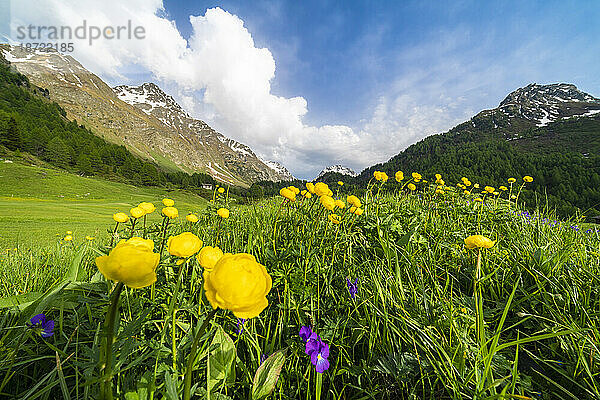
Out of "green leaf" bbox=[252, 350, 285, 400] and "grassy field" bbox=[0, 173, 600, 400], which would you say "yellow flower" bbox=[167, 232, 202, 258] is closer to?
"grassy field" bbox=[0, 173, 600, 400]

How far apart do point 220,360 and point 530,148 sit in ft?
409

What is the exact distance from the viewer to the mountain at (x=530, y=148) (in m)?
51.0

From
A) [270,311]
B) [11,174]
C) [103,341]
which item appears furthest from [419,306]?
[11,174]

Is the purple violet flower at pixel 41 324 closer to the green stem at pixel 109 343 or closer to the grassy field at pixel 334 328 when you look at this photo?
the grassy field at pixel 334 328

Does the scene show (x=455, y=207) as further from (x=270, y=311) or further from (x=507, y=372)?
(x=270, y=311)

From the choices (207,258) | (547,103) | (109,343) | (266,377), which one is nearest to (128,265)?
(109,343)

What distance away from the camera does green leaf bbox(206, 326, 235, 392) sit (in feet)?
2.80

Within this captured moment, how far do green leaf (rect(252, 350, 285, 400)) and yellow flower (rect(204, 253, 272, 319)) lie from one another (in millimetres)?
413

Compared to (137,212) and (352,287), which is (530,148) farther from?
(137,212)

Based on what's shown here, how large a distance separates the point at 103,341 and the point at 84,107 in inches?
6677

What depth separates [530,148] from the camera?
291 feet

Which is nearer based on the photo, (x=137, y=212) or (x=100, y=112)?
(x=137, y=212)

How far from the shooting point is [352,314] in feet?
4.57

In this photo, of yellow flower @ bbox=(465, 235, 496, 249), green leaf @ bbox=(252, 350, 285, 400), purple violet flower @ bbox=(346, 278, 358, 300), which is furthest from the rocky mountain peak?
green leaf @ bbox=(252, 350, 285, 400)
